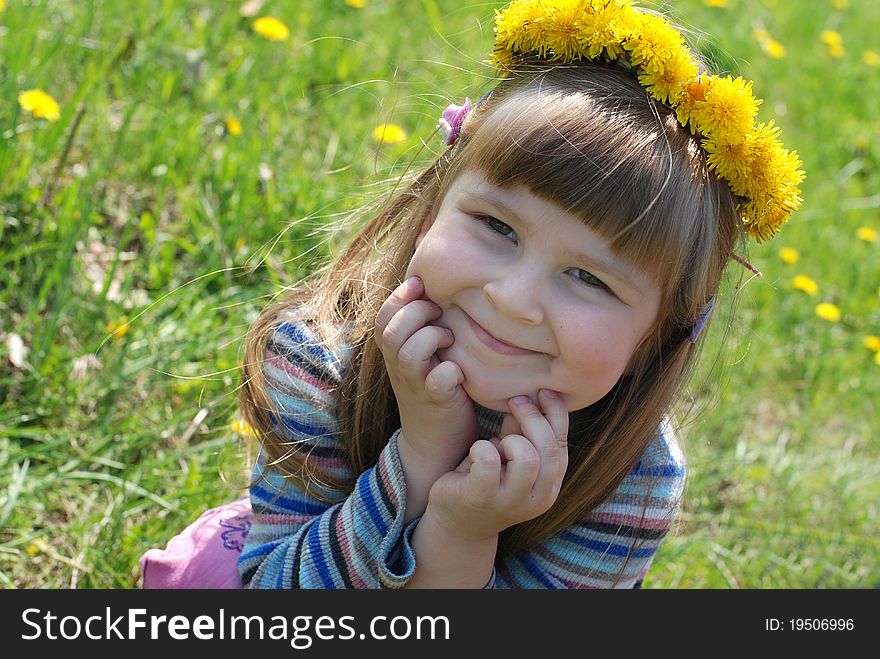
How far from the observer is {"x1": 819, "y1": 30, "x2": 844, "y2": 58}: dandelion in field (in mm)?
4250

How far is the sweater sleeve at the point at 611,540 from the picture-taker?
1.71 meters

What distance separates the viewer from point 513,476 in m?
1.43

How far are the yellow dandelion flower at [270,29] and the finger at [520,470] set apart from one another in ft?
5.72

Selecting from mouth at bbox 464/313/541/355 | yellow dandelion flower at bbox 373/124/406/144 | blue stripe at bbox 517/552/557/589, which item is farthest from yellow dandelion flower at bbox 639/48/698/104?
yellow dandelion flower at bbox 373/124/406/144

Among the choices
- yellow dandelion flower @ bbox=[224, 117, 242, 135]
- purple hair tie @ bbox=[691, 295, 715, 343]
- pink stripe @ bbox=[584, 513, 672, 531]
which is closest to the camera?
purple hair tie @ bbox=[691, 295, 715, 343]

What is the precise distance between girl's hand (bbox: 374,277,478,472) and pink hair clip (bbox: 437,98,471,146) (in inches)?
10.8

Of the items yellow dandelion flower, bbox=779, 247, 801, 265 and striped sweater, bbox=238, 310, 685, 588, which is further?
yellow dandelion flower, bbox=779, 247, 801, 265

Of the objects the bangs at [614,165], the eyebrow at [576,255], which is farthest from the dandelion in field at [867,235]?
the eyebrow at [576,255]

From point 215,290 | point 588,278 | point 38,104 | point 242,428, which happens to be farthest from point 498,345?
point 38,104

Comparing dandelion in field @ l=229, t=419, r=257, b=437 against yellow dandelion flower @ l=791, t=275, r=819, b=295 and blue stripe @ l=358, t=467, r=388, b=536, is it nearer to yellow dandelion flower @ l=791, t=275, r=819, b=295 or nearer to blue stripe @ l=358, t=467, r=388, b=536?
blue stripe @ l=358, t=467, r=388, b=536

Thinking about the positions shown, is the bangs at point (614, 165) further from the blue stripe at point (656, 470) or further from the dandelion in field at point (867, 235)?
the dandelion in field at point (867, 235)

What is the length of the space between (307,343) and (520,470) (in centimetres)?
45

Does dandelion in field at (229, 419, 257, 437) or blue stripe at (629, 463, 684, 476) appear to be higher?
blue stripe at (629, 463, 684, 476)
